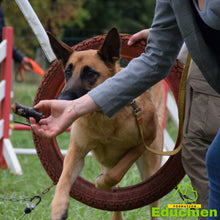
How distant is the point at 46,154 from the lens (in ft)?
11.1

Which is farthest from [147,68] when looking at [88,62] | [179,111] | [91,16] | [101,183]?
[91,16]

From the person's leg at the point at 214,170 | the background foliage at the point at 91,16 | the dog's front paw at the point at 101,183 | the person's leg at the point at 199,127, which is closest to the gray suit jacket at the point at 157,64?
the person's leg at the point at 214,170

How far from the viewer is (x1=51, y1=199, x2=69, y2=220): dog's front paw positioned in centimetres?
248

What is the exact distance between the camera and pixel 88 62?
3.07 metres

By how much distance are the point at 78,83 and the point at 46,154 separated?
769 mm

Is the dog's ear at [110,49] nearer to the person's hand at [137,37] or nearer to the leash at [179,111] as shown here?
the person's hand at [137,37]

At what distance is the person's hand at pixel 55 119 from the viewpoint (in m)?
2.12

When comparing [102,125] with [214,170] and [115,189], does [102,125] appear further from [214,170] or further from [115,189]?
[214,170]

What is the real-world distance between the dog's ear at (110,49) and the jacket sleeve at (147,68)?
72cm

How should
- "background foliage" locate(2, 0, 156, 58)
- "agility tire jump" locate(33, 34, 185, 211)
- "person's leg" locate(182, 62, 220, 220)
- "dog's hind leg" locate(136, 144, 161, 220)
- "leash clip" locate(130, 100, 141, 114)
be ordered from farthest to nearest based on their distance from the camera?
"background foliage" locate(2, 0, 156, 58) < "dog's hind leg" locate(136, 144, 161, 220) < "agility tire jump" locate(33, 34, 185, 211) < "leash clip" locate(130, 100, 141, 114) < "person's leg" locate(182, 62, 220, 220)

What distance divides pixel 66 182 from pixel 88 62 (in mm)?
916

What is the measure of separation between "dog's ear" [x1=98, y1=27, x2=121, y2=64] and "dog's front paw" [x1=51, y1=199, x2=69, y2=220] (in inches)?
45.9

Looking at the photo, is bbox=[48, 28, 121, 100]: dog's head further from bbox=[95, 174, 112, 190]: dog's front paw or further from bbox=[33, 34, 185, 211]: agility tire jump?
bbox=[95, 174, 112, 190]: dog's front paw

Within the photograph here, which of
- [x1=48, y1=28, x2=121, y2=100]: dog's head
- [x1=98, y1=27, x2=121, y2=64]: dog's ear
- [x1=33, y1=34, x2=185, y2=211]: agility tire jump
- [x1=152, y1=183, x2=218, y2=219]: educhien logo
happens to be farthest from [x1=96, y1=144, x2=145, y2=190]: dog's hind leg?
[x1=98, y1=27, x2=121, y2=64]: dog's ear
